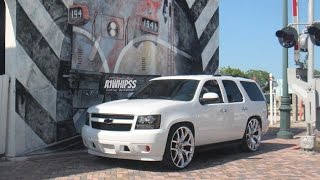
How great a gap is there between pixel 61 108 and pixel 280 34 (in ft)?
18.5

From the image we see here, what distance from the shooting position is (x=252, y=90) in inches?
491

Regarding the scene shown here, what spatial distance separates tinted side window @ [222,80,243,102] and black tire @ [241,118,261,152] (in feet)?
2.28

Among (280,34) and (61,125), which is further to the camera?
(280,34)

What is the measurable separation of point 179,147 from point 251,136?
3039mm

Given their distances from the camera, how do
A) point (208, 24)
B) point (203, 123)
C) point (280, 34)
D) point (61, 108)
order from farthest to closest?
point (208, 24) → point (280, 34) → point (61, 108) → point (203, 123)

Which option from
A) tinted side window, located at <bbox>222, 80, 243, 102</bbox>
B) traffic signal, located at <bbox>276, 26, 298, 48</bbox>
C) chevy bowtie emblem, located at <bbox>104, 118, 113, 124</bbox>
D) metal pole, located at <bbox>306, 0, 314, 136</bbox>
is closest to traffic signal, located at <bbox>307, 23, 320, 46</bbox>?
metal pole, located at <bbox>306, 0, 314, 136</bbox>

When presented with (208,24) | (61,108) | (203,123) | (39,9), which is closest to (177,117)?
(203,123)

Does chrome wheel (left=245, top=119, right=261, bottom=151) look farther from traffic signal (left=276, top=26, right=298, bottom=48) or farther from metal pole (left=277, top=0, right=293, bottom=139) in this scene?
metal pole (left=277, top=0, right=293, bottom=139)

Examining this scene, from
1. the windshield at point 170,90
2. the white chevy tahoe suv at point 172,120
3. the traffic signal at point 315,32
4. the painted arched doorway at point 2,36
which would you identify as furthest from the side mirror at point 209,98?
the painted arched doorway at point 2,36

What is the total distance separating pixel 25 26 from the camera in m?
10.4

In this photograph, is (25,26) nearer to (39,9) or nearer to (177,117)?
(39,9)

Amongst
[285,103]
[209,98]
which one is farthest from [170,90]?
[285,103]

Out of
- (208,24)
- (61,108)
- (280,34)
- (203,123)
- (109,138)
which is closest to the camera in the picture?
(109,138)

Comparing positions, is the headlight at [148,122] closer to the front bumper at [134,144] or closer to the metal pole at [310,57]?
the front bumper at [134,144]
